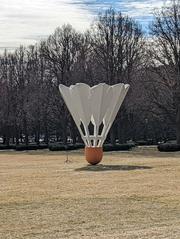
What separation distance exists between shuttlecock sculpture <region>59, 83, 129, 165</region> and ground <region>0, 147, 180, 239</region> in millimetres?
5494

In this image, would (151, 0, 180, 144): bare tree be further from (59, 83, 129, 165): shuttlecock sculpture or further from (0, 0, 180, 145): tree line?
(59, 83, 129, 165): shuttlecock sculpture

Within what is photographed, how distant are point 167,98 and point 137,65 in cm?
674

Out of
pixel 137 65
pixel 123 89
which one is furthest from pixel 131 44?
pixel 123 89

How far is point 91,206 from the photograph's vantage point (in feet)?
40.7

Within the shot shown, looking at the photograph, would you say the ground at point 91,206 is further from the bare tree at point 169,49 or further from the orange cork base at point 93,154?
the bare tree at point 169,49

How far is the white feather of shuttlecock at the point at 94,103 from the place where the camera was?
25922 mm

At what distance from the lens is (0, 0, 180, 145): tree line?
46.2m

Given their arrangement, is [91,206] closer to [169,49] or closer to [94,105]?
[94,105]

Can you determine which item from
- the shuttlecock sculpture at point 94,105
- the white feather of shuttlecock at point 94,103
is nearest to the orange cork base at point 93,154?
the shuttlecock sculpture at point 94,105

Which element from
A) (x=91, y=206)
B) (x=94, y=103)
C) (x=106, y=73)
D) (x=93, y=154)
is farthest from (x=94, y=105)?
(x=106, y=73)

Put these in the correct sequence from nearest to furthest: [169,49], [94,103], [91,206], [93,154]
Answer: [91,206]
[94,103]
[93,154]
[169,49]

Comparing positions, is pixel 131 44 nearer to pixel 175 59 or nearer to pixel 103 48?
pixel 103 48

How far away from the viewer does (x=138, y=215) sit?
10.9 metres

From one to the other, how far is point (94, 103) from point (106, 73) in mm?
25834
